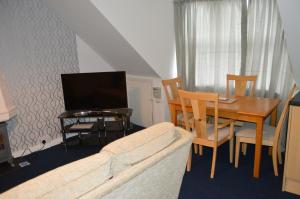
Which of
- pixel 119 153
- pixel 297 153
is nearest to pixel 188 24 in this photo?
pixel 297 153

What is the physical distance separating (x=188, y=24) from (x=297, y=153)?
98.2 inches

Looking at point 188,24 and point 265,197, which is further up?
point 188,24

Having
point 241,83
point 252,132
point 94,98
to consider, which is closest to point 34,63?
point 94,98

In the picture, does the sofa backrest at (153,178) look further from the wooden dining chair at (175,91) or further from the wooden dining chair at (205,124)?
the wooden dining chair at (175,91)

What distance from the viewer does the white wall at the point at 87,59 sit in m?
4.05

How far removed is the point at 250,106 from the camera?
2.80m

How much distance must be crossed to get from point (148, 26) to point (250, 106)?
6.15 feet

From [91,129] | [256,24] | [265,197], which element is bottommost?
[265,197]

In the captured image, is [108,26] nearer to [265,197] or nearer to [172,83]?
[172,83]

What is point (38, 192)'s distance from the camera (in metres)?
1.03

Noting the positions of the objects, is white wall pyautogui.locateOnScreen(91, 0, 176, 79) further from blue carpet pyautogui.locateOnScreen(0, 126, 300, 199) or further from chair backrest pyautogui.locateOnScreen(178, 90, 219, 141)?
blue carpet pyautogui.locateOnScreen(0, 126, 300, 199)

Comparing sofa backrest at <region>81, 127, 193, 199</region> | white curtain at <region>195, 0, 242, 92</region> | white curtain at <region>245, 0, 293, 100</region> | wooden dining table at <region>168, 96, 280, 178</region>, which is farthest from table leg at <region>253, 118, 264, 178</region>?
white curtain at <region>195, 0, 242, 92</region>

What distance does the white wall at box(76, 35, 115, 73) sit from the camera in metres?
4.05

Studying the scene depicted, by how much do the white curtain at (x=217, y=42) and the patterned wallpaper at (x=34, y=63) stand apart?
2.14 metres
